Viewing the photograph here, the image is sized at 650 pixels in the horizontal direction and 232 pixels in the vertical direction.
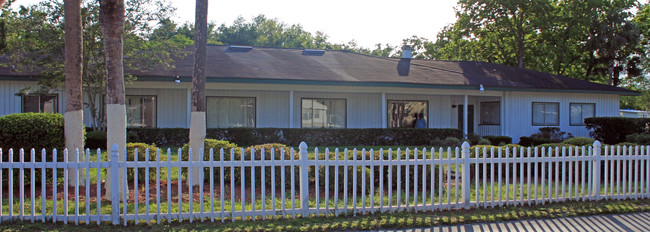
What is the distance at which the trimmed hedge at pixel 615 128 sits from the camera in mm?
21250

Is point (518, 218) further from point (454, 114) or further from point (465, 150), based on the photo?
point (454, 114)

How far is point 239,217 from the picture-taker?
6820 mm

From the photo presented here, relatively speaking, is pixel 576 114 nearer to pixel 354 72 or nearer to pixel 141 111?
pixel 354 72

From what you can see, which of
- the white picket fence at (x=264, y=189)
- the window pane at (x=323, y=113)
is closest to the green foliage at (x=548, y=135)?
the window pane at (x=323, y=113)

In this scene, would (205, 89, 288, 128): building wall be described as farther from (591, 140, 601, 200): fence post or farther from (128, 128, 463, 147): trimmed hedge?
(591, 140, 601, 200): fence post

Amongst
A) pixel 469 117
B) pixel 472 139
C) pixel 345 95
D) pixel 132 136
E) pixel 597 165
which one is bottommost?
pixel 472 139

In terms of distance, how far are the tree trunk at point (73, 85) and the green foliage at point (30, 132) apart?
187 mm

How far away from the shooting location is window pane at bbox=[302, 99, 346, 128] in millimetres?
20953

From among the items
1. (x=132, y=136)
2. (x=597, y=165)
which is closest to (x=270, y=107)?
(x=132, y=136)

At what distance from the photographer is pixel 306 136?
18.6m

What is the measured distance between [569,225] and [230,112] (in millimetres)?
14839

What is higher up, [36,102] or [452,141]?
[36,102]

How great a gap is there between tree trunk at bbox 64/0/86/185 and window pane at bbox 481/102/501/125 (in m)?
18.1

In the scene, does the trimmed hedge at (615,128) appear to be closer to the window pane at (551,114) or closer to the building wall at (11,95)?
the window pane at (551,114)
